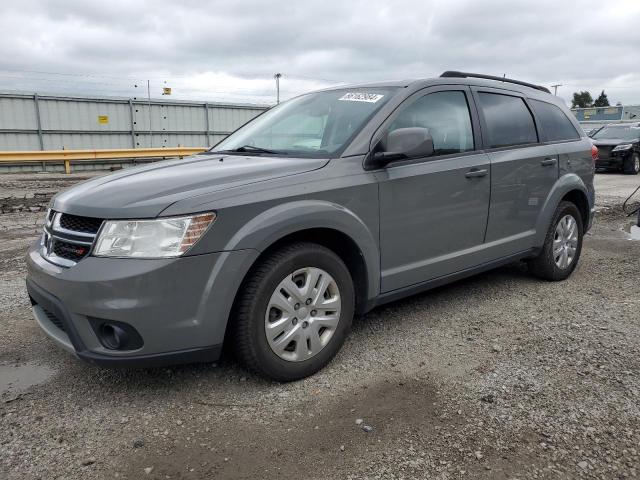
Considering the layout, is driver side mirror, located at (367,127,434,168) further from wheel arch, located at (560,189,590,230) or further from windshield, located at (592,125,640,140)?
windshield, located at (592,125,640,140)

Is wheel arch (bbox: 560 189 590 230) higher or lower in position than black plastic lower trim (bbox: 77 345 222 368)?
higher

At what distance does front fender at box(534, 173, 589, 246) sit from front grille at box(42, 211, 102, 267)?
3493 millimetres

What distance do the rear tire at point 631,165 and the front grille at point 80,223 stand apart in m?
17.1

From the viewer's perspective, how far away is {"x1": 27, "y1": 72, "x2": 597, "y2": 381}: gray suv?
2.50 m

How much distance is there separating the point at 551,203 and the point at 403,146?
6.83ft

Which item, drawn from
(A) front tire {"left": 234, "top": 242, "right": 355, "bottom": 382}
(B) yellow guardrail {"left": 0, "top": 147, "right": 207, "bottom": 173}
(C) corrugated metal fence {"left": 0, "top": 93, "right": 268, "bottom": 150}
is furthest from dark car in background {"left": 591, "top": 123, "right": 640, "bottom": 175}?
(A) front tire {"left": 234, "top": 242, "right": 355, "bottom": 382}

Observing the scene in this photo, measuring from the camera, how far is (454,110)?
3826 mm

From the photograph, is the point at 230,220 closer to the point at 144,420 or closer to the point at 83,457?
the point at 144,420

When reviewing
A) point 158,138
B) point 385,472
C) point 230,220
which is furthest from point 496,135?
point 158,138

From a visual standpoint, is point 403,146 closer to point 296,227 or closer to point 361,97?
point 361,97

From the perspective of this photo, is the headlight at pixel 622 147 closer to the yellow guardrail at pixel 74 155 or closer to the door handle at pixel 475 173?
the yellow guardrail at pixel 74 155

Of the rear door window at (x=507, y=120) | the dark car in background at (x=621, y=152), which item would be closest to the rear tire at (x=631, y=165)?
the dark car in background at (x=621, y=152)

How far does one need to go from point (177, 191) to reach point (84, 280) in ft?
1.99

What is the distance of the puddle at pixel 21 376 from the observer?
2928mm
